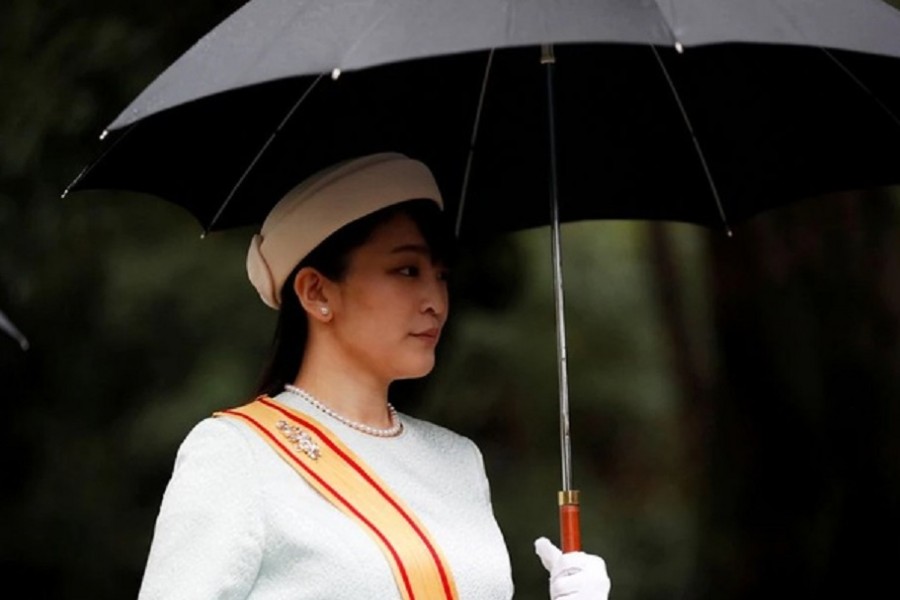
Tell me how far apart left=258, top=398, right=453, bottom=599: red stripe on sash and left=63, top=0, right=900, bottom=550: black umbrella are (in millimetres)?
190

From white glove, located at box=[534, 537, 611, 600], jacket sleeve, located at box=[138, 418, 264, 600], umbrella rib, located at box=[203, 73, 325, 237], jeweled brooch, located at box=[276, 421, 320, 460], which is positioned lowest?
white glove, located at box=[534, 537, 611, 600]

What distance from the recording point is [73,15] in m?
5.35

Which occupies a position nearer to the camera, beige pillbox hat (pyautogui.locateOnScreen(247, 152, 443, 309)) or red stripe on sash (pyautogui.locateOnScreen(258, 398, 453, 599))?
red stripe on sash (pyautogui.locateOnScreen(258, 398, 453, 599))

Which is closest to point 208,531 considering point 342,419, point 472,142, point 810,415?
point 342,419

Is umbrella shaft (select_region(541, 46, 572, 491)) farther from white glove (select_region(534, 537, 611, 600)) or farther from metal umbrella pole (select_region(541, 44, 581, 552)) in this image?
white glove (select_region(534, 537, 611, 600))

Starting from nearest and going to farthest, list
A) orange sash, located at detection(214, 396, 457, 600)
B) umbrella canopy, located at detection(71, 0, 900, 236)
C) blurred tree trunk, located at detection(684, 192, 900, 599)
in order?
orange sash, located at detection(214, 396, 457, 600) < umbrella canopy, located at detection(71, 0, 900, 236) < blurred tree trunk, located at detection(684, 192, 900, 599)

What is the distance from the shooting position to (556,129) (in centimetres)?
353

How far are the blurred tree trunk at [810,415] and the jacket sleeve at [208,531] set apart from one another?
217cm

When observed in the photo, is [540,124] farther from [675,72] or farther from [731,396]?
[731,396]

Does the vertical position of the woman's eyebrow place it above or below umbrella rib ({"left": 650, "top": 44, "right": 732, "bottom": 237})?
below

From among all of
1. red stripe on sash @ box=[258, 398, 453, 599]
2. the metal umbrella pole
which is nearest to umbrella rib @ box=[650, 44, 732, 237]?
the metal umbrella pole

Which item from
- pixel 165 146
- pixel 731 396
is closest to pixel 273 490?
pixel 165 146

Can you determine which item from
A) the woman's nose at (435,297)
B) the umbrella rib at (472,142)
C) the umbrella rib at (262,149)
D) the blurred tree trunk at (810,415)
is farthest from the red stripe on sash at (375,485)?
the blurred tree trunk at (810,415)

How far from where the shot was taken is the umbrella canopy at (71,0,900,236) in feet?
10.7
